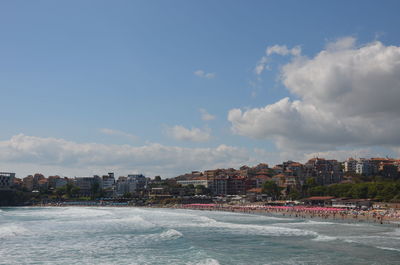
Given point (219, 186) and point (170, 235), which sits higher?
point (219, 186)

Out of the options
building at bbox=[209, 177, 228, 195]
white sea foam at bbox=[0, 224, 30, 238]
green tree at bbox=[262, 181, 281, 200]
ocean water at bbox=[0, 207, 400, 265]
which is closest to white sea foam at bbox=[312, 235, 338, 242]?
ocean water at bbox=[0, 207, 400, 265]

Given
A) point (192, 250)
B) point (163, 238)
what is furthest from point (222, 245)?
point (163, 238)

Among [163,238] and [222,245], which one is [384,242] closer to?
[222,245]

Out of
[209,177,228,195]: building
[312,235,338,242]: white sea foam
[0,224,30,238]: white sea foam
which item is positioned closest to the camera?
[312,235,338,242]: white sea foam

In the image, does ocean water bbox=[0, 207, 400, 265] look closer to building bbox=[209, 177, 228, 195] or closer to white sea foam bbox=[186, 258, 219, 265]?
white sea foam bbox=[186, 258, 219, 265]

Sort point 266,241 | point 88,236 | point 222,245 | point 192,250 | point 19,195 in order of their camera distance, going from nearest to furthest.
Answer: point 192,250
point 222,245
point 266,241
point 88,236
point 19,195

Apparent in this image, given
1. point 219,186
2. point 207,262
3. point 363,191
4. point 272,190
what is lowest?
point 207,262

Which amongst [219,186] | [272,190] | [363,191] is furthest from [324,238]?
[219,186]

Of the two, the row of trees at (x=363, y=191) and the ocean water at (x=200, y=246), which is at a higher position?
the row of trees at (x=363, y=191)

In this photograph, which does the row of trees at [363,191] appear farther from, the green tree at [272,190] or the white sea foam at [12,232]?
the white sea foam at [12,232]

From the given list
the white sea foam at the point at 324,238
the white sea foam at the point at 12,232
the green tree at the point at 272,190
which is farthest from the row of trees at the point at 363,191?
the white sea foam at the point at 12,232

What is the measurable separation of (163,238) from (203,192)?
139481mm

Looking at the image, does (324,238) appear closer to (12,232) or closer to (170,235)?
(170,235)

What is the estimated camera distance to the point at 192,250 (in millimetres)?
38125
